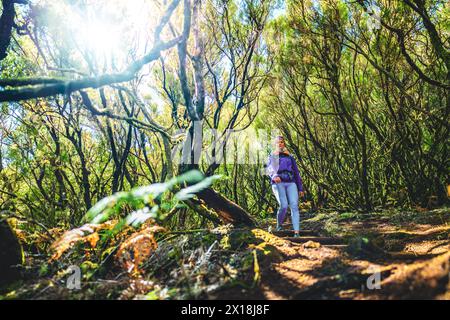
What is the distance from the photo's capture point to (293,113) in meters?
11.4

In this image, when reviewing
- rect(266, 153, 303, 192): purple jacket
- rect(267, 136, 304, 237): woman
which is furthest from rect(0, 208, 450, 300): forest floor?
rect(266, 153, 303, 192): purple jacket

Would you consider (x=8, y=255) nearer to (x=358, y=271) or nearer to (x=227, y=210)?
(x=227, y=210)

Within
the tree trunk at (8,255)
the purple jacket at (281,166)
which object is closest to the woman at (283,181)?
the purple jacket at (281,166)

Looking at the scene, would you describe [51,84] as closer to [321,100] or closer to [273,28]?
[273,28]

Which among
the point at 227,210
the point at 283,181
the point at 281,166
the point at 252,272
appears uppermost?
the point at 281,166

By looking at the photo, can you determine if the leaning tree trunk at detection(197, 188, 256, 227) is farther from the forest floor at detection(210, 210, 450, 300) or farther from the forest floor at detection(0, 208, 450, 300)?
the forest floor at detection(210, 210, 450, 300)

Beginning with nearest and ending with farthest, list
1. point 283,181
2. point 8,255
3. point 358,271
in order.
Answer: point 358,271 → point 8,255 → point 283,181

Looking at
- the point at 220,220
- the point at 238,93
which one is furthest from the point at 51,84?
the point at 238,93

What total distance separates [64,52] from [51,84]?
612cm

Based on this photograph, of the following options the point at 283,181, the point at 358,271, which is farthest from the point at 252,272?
the point at 283,181

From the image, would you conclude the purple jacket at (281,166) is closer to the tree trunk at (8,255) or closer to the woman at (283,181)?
the woman at (283,181)

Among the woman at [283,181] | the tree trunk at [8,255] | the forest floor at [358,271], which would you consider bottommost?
the forest floor at [358,271]

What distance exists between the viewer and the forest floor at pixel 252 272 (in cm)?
224

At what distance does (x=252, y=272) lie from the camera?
307cm
